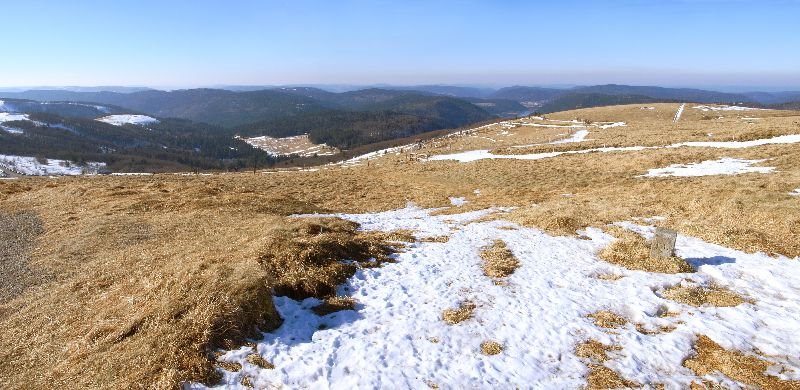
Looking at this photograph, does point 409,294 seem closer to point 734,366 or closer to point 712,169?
point 734,366

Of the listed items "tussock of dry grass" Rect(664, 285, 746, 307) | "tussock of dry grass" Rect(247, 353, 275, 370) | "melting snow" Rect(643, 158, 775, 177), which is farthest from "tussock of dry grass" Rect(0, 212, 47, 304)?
"melting snow" Rect(643, 158, 775, 177)

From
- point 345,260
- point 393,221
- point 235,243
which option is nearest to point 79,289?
point 235,243

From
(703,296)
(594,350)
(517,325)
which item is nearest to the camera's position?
(594,350)

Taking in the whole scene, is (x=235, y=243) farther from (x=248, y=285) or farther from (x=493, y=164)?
(x=493, y=164)

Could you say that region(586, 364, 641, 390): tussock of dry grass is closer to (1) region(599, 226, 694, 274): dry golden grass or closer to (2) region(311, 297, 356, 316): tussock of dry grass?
(2) region(311, 297, 356, 316): tussock of dry grass

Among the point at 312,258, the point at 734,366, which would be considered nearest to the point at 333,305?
the point at 312,258

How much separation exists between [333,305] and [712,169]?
35372 mm

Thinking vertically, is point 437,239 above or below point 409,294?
below

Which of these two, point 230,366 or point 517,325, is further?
point 517,325

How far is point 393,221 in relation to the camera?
24.6 metres

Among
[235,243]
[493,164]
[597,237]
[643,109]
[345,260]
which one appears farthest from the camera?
[643,109]

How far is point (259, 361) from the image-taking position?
9.20 m

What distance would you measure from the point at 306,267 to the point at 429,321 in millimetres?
4976

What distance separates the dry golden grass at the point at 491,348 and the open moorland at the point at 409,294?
2.1 inches
